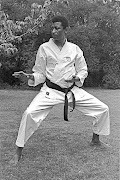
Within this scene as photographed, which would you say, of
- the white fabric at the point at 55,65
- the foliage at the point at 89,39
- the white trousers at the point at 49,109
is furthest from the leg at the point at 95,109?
the foliage at the point at 89,39

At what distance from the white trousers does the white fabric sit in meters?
0.15

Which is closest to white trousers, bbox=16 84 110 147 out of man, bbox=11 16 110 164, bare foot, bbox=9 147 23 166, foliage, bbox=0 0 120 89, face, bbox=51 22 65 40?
man, bbox=11 16 110 164

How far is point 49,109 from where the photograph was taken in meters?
4.33

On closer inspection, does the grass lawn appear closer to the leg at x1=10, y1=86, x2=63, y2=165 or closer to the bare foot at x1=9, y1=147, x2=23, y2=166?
the bare foot at x1=9, y1=147, x2=23, y2=166

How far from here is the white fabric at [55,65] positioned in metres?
4.40

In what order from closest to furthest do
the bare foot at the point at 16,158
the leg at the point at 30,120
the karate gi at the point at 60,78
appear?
1. the bare foot at the point at 16,158
2. the leg at the point at 30,120
3. the karate gi at the point at 60,78

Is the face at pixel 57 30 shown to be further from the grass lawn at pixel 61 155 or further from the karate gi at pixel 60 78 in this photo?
the grass lawn at pixel 61 155

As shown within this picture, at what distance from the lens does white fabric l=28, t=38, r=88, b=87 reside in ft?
14.4

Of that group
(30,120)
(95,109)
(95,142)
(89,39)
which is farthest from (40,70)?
(89,39)

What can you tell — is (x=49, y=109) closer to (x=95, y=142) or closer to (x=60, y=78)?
(x=60, y=78)

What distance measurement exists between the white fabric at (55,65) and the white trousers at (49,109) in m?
0.15

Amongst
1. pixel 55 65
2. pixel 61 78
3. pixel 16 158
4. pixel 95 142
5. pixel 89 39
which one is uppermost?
pixel 55 65

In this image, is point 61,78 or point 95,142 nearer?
point 61,78

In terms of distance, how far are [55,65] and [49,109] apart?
55cm
